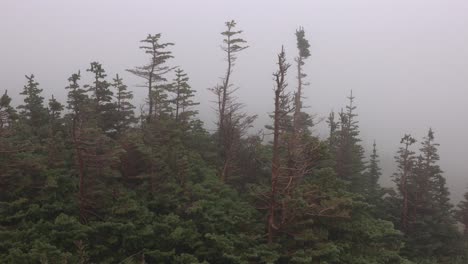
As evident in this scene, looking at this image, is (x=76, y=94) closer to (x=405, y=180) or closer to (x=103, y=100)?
(x=103, y=100)

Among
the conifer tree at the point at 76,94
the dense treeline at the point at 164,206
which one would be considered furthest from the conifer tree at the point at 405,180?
→ the conifer tree at the point at 76,94

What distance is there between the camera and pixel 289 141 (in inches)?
659

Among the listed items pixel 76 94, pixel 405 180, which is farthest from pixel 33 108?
pixel 405 180

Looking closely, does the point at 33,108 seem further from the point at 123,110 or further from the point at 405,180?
the point at 405,180

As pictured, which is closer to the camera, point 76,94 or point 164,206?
point 164,206

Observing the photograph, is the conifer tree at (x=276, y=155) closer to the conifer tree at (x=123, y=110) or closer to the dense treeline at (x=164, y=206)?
the dense treeline at (x=164, y=206)

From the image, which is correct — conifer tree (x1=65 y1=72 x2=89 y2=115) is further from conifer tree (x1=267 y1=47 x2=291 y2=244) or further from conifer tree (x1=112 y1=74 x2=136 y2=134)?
conifer tree (x1=267 y1=47 x2=291 y2=244)

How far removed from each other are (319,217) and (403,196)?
11899 millimetres

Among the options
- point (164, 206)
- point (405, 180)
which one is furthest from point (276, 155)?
point (405, 180)

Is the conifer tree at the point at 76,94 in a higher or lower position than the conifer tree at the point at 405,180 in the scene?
higher

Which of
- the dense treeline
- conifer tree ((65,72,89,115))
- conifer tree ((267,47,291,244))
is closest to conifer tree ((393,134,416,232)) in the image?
the dense treeline

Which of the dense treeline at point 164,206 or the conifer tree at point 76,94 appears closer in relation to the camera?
the dense treeline at point 164,206

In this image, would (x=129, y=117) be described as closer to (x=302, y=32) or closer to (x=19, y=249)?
(x=19, y=249)

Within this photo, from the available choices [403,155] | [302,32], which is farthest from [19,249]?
[302,32]
